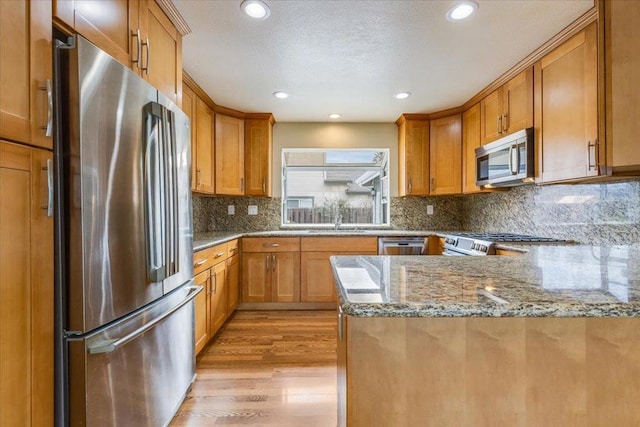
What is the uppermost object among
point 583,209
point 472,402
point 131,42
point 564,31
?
point 564,31

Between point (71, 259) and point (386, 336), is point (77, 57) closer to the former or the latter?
point (71, 259)

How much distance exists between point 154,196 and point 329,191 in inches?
120

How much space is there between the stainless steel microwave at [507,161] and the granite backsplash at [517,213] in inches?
13.4

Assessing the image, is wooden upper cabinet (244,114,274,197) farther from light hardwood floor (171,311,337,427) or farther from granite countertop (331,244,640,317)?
granite countertop (331,244,640,317)

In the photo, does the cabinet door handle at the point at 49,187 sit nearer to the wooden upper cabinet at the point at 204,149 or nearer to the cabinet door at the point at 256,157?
the wooden upper cabinet at the point at 204,149

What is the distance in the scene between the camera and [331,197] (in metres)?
4.37

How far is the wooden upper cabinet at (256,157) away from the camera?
3.78 meters

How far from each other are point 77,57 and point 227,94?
2.14m

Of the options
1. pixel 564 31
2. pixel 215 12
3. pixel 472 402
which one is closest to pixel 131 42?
pixel 215 12

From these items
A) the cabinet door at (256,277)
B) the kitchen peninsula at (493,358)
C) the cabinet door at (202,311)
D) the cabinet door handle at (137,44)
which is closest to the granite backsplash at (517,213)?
the cabinet door at (256,277)

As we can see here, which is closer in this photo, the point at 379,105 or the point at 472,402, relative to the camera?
the point at 472,402

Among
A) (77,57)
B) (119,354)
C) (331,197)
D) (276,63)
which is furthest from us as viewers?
(331,197)

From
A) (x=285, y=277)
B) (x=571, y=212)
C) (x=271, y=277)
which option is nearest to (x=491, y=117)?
(x=571, y=212)

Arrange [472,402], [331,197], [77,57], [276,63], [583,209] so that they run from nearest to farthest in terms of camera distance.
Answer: [472,402]
[77,57]
[583,209]
[276,63]
[331,197]
